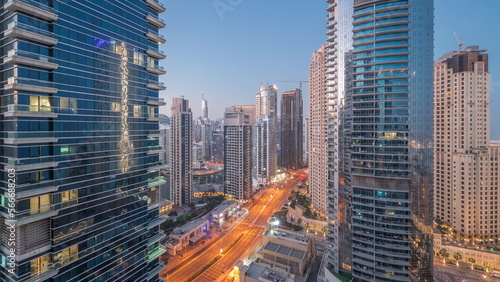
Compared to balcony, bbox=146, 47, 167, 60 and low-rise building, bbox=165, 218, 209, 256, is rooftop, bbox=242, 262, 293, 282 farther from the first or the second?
balcony, bbox=146, 47, 167, 60

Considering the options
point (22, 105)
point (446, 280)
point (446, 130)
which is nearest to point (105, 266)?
point (22, 105)

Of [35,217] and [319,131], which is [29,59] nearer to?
[35,217]

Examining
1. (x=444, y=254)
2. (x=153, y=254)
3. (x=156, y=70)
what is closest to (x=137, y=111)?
(x=156, y=70)

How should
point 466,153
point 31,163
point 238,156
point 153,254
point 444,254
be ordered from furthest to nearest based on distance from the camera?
1. point 238,156
2. point 466,153
3. point 444,254
4. point 153,254
5. point 31,163

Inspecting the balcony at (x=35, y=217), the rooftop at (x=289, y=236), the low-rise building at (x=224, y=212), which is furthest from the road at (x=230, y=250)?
the balcony at (x=35, y=217)

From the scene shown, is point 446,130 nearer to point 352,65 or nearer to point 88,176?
point 352,65

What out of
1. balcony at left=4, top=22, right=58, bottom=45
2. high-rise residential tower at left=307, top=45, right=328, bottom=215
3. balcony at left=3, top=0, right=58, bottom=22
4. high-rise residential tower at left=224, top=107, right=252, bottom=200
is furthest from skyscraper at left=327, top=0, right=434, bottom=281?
high-rise residential tower at left=224, top=107, right=252, bottom=200
